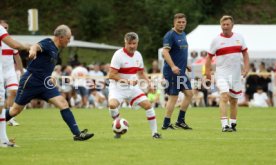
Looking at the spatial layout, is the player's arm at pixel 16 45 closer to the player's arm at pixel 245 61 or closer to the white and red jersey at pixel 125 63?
the white and red jersey at pixel 125 63

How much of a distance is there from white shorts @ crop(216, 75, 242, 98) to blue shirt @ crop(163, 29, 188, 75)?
1086 mm

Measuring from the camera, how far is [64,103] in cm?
1401

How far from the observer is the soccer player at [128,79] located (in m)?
14.8

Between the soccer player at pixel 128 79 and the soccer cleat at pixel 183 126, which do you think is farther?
the soccer cleat at pixel 183 126

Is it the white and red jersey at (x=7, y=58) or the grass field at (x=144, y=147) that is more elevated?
the white and red jersey at (x=7, y=58)

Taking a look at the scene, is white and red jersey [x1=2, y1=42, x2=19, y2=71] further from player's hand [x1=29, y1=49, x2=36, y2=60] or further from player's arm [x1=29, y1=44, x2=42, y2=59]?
player's hand [x1=29, y1=49, x2=36, y2=60]

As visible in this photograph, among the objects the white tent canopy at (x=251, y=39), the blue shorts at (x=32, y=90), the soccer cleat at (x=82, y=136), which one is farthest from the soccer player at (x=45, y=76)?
the white tent canopy at (x=251, y=39)

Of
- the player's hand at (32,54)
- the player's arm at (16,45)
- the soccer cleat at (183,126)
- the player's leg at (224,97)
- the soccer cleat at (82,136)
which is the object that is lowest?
the soccer cleat at (183,126)

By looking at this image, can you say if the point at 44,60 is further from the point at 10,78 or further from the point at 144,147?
the point at 10,78

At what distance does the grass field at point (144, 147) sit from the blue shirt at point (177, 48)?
140 centimetres

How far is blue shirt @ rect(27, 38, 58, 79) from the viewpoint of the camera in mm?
13875

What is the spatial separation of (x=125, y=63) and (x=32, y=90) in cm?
191

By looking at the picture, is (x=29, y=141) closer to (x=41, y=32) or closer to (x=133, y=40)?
(x=133, y=40)

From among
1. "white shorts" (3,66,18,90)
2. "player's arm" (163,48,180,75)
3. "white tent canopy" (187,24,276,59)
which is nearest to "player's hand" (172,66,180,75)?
"player's arm" (163,48,180,75)
